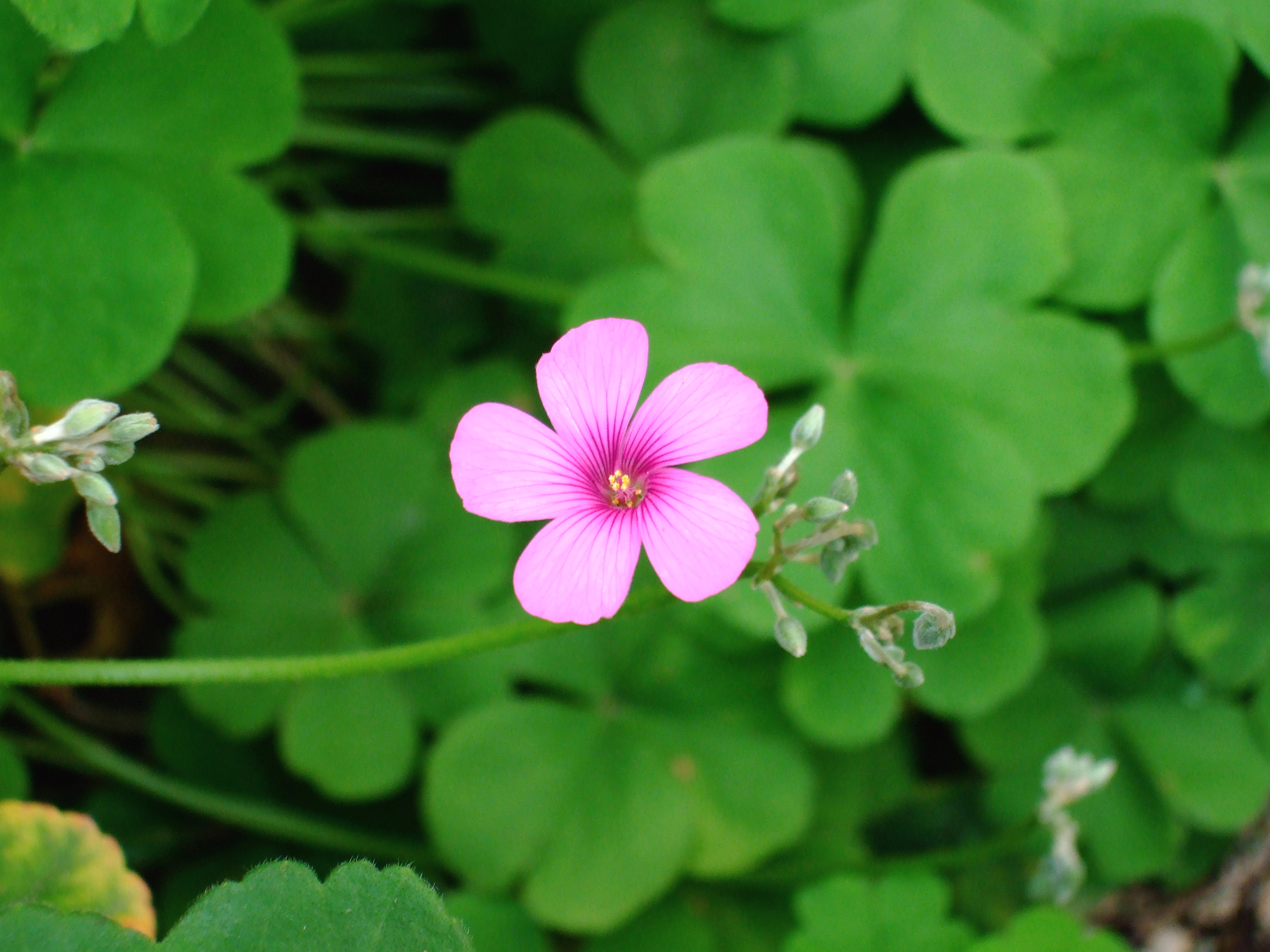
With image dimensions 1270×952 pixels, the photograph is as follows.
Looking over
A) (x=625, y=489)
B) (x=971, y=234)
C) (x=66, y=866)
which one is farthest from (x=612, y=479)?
(x=971, y=234)

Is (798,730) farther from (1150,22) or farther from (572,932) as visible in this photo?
(1150,22)

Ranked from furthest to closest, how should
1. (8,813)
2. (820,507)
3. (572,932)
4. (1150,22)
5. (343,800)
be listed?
1. (343,800)
2. (572,932)
3. (1150,22)
4. (8,813)
5. (820,507)

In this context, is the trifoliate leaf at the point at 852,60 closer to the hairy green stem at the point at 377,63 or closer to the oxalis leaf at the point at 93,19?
the hairy green stem at the point at 377,63

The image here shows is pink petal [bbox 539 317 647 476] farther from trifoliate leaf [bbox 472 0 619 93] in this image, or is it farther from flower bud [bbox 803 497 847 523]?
trifoliate leaf [bbox 472 0 619 93]

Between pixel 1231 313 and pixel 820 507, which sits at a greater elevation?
pixel 820 507

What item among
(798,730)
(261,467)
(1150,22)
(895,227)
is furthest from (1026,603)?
(261,467)
